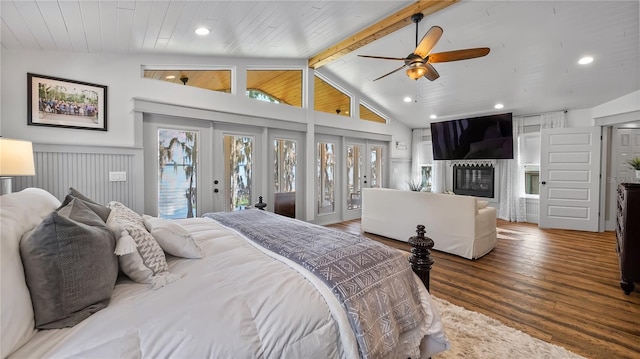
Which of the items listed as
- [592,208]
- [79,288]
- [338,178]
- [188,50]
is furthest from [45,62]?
[592,208]

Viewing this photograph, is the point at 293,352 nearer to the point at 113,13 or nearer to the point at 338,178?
the point at 113,13

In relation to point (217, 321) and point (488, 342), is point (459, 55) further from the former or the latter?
point (217, 321)

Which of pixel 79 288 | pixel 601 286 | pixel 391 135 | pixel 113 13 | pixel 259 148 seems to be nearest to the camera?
pixel 79 288

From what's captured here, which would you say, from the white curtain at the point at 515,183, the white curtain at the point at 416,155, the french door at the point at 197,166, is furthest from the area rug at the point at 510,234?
the french door at the point at 197,166

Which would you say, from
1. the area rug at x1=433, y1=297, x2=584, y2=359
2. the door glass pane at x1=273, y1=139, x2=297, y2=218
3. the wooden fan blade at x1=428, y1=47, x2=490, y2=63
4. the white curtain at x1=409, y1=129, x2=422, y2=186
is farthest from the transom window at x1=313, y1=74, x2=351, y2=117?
the area rug at x1=433, y1=297, x2=584, y2=359

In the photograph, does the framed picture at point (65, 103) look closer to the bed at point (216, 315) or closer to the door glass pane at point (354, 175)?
the bed at point (216, 315)

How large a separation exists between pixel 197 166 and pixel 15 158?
2077mm

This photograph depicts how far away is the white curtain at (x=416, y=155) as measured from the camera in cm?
753

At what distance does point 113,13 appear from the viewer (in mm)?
2424

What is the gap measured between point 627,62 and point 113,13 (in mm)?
6095

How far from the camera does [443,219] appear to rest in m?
3.74

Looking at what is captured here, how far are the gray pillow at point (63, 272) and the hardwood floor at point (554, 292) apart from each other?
252 centimetres

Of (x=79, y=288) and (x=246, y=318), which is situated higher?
(x=79, y=288)

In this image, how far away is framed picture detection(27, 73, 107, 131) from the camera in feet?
9.41
